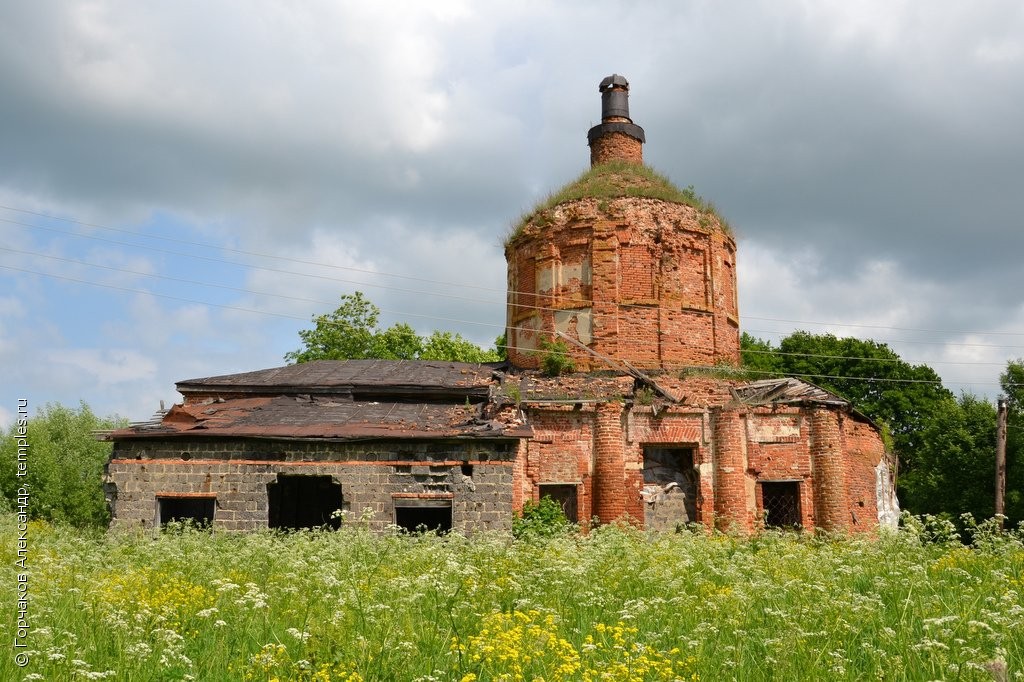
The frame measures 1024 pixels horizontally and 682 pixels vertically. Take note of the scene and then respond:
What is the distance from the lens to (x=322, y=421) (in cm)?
1730

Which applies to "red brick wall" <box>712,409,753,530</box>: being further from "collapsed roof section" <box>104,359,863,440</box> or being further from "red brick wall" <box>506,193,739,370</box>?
"red brick wall" <box>506,193,739,370</box>

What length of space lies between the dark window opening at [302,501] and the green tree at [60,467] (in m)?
14.4

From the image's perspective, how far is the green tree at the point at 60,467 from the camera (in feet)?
104

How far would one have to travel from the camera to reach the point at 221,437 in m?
16.2

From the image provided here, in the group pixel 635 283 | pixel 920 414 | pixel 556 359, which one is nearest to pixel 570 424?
pixel 556 359

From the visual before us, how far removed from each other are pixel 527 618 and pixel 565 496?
1451cm

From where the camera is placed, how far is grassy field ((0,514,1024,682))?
14.0 ft

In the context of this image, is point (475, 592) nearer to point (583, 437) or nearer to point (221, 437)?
point (221, 437)

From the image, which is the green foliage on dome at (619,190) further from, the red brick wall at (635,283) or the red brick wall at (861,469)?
the red brick wall at (861,469)

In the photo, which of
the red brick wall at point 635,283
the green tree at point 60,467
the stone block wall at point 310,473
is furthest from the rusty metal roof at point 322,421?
the green tree at point 60,467

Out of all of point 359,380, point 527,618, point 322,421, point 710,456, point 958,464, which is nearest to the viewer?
point 527,618

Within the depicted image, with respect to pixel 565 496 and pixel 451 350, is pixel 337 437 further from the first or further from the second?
pixel 451 350

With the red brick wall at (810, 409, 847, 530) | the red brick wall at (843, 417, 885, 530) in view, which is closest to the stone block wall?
the red brick wall at (810, 409, 847, 530)

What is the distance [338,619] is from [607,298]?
1698cm
